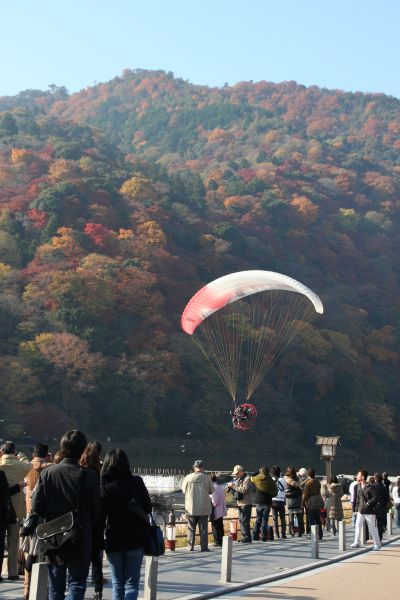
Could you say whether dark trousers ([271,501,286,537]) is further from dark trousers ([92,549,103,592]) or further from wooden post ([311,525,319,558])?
dark trousers ([92,549,103,592])

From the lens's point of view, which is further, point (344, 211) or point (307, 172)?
point (307, 172)

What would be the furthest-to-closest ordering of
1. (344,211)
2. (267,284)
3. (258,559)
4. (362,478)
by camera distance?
1. (344,211)
2. (267,284)
3. (362,478)
4. (258,559)

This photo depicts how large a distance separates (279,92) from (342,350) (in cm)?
13324

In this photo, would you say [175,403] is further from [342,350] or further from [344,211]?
[344,211]

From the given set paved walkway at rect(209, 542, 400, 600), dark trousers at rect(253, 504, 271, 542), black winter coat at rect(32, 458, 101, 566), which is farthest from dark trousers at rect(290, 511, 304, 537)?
black winter coat at rect(32, 458, 101, 566)

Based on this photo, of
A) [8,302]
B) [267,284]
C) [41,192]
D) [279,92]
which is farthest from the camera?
[279,92]

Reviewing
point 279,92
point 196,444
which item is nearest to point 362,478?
point 196,444

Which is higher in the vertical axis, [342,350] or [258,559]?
[342,350]

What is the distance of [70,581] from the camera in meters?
6.20

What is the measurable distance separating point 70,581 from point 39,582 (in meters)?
0.22

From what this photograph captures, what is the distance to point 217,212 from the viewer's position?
9644cm

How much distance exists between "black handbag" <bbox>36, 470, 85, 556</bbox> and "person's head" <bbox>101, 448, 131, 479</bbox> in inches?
30.0

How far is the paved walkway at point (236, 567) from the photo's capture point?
923 centimetres

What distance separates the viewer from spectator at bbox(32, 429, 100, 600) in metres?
6.15
